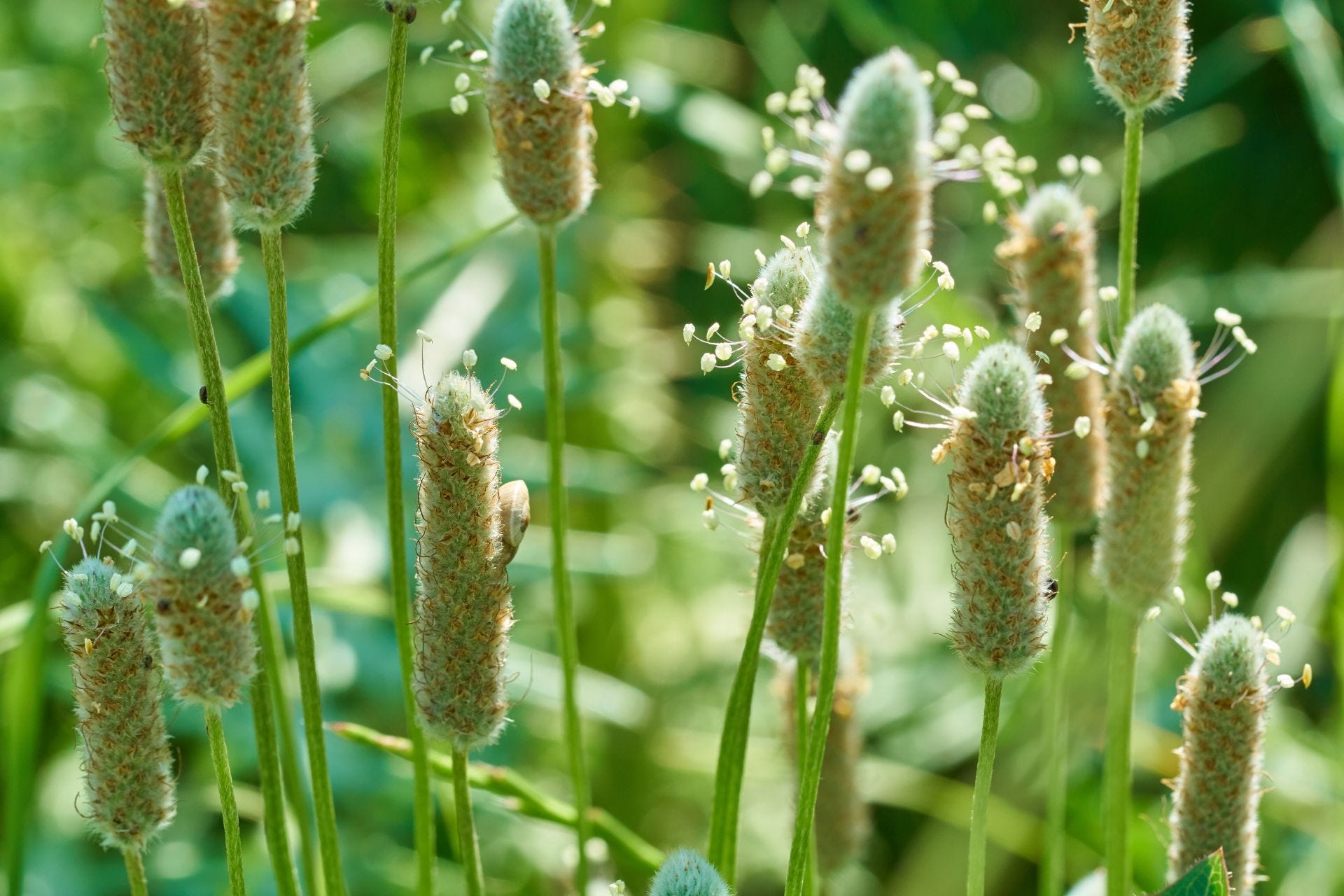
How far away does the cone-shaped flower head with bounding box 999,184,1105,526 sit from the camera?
2.45 ft

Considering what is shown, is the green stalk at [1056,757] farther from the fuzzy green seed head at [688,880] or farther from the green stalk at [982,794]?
the fuzzy green seed head at [688,880]

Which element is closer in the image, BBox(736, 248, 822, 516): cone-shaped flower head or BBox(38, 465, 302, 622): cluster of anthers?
BBox(38, 465, 302, 622): cluster of anthers

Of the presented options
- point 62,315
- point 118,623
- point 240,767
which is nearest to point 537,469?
point 240,767

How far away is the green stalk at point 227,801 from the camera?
575mm

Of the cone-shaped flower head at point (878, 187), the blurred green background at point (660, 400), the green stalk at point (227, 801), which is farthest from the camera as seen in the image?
the blurred green background at point (660, 400)

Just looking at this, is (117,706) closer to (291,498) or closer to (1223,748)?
(291,498)

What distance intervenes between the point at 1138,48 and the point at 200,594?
491mm

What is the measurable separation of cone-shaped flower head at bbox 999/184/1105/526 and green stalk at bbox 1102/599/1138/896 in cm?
16

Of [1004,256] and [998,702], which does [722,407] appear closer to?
[1004,256]

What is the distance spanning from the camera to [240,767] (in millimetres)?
1223

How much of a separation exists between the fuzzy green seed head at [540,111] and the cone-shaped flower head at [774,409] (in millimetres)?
102

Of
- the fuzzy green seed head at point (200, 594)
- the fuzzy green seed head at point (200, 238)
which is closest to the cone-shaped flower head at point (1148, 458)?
the fuzzy green seed head at point (200, 594)

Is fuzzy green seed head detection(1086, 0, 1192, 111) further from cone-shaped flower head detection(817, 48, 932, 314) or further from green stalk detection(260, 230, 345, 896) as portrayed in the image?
green stalk detection(260, 230, 345, 896)

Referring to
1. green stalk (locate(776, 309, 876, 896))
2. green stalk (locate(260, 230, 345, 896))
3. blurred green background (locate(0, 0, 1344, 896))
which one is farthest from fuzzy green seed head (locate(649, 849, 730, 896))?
blurred green background (locate(0, 0, 1344, 896))
